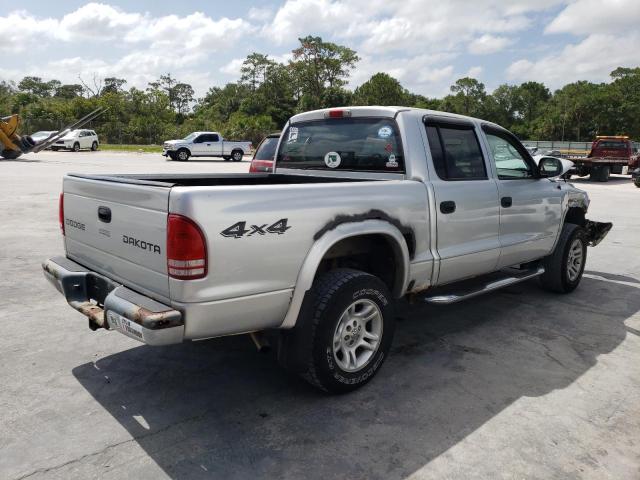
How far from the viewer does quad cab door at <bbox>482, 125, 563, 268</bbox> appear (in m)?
4.81

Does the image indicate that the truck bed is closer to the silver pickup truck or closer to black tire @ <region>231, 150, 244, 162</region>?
the silver pickup truck

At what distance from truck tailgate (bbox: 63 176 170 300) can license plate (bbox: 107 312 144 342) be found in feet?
0.66

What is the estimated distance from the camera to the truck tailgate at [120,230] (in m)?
2.87

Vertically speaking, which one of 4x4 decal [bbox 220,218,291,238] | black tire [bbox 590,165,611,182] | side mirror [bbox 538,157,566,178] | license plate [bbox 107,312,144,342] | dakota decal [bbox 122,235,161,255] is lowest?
black tire [bbox 590,165,611,182]

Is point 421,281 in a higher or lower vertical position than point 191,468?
higher

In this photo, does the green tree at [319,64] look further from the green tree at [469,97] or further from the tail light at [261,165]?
the tail light at [261,165]

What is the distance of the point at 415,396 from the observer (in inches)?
139

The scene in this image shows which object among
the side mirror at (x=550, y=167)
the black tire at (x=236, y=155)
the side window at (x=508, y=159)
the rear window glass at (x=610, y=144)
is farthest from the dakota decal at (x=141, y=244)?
the black tire at (x=236, y=155)

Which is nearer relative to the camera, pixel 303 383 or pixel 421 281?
pixel 303 383

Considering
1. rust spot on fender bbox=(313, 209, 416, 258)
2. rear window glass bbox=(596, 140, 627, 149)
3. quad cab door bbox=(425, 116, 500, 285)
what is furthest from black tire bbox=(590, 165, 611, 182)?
rust spot on fender bbox=(313, 209, 416, 258)

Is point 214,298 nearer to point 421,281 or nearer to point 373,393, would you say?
point 373,393

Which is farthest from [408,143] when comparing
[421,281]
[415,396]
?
[415,396]

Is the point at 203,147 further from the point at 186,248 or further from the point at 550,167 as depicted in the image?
the point at 186,248

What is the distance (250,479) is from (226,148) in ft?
106
